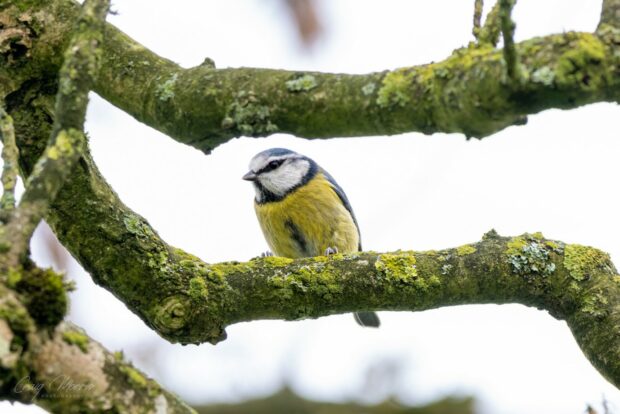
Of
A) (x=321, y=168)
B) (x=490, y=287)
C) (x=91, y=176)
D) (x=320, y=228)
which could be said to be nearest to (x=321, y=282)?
(x=490, y=287)

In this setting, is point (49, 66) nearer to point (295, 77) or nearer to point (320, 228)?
point (295, 77)

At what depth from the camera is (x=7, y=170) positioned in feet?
6.67

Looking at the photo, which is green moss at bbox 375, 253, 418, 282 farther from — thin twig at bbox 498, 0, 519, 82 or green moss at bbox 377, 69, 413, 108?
thin twig at bbox 498, 0, 519, 82

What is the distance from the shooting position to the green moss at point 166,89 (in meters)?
2.66

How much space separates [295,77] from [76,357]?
104 centimetres

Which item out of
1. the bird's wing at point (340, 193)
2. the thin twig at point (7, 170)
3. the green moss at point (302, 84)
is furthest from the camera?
the bird's wing at point (340, 193)

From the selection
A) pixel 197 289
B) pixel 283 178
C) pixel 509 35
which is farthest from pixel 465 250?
pixel 283 178

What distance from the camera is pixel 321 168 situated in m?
6.63

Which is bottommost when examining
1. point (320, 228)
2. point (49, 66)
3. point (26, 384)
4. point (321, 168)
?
point (26, 384)

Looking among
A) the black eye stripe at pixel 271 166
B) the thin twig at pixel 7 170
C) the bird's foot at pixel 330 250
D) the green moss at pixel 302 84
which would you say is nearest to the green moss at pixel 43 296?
the thin twig at pixel 7 170

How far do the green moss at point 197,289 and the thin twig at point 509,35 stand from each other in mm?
1552

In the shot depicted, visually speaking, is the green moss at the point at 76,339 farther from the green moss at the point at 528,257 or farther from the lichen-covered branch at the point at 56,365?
the green moss at the point at 528,257

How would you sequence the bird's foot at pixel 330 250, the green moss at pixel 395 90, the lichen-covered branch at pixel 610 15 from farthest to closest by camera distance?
1. the bird's foot at pixel 330 250
2. the green moss at pixel 395 90
3. the lichen-covered branch at pixel 610 15

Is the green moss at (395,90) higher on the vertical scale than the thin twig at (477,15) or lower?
lower
